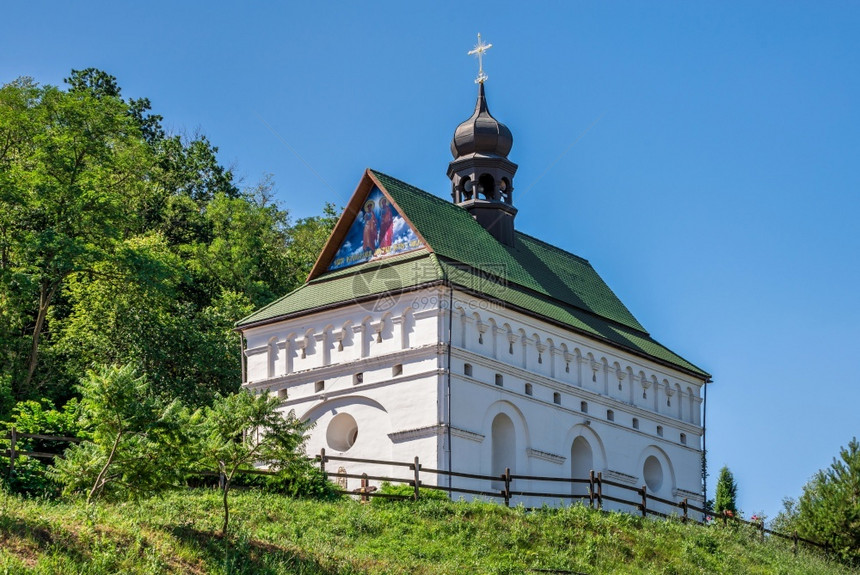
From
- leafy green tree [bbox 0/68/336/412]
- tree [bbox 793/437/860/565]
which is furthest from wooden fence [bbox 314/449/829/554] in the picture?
leafy green tree [bbox 0/68/336/412]

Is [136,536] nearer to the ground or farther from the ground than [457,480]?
nearer to the ground

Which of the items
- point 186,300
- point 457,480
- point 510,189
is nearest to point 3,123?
point 186,300

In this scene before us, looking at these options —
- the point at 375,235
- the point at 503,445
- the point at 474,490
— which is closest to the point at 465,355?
the point at 503,445

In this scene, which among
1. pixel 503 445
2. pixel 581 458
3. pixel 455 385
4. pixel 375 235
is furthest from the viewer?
pixel 581 458

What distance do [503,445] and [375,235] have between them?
318 inches

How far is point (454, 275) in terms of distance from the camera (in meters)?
45.2

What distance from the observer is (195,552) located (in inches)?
1141

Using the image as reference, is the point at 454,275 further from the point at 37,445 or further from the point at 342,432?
the point at 37,445

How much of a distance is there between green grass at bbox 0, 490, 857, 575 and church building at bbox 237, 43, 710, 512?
508 centimetres

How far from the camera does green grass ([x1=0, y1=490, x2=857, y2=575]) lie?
90.4 feet

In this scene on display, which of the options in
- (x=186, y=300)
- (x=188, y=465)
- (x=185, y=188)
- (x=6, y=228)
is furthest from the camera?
(x=185, y=188)

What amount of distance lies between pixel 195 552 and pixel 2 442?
7957 millimetres

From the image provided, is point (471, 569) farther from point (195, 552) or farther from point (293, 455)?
point (195, 552)

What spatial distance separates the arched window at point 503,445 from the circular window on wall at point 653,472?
28.2 ft
